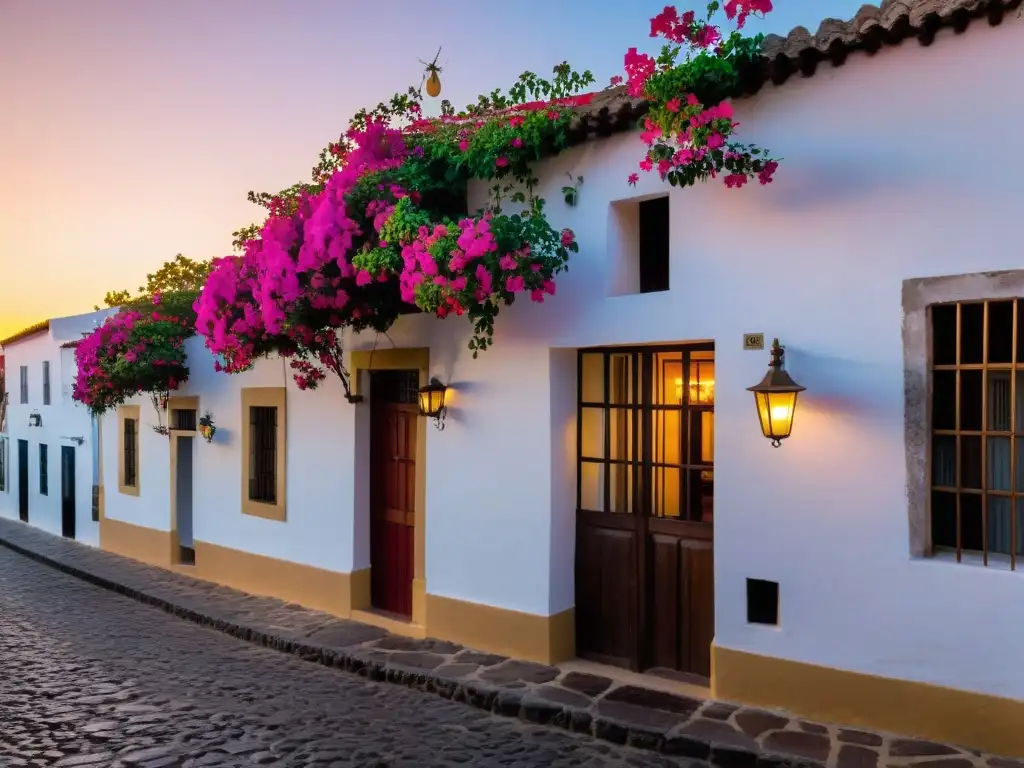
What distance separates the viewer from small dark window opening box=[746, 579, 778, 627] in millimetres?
6188

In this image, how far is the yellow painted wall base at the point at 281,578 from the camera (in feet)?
30.9

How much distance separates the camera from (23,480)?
2300 cm

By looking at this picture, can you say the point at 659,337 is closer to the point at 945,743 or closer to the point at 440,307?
the point at 440,307

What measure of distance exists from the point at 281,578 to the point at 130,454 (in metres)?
6.40

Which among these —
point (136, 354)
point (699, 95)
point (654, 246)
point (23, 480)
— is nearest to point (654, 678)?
point (654, 246)

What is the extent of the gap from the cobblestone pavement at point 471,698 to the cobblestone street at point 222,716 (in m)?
0.03

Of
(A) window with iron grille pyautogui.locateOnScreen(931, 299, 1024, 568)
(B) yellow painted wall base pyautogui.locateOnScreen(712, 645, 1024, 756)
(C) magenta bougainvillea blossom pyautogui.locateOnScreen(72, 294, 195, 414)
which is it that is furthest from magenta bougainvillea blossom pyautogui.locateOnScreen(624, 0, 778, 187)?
(C) magenta bougainvillea blossom pyautogui.locateOnScreen(72, 294, 195, 414)

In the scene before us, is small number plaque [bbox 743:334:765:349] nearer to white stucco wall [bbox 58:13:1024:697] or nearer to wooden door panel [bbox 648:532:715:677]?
white stucco wall [bbox 58:13:1024:697]

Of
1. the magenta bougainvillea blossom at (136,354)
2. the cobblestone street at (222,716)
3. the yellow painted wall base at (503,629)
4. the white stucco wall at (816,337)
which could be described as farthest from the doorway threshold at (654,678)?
the magenta bougainvillea blossom at (136,354)

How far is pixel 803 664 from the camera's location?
233 inches

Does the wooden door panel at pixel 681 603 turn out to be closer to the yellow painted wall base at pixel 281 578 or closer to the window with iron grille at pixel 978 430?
the window with iron grille at pixel 978 430

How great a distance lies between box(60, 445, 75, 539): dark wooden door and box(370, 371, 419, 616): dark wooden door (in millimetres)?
11831

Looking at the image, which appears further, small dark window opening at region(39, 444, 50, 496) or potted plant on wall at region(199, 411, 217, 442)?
small dark window opening at region(39, 444, 50, 496)

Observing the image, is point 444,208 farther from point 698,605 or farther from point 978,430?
point 978,430
